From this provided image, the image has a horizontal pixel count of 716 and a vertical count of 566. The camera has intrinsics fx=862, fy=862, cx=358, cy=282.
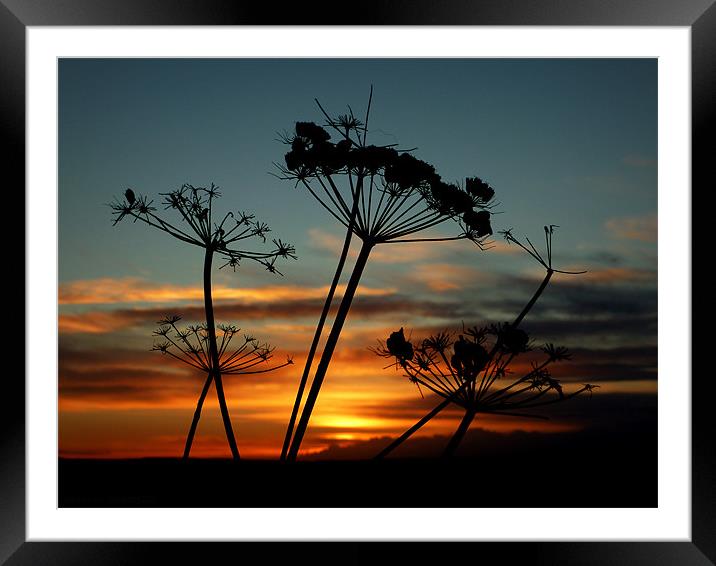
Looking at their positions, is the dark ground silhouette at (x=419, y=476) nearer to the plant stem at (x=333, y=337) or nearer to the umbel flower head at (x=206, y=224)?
the plant stem at (x=333, y=337)

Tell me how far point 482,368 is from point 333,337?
27.3 inches

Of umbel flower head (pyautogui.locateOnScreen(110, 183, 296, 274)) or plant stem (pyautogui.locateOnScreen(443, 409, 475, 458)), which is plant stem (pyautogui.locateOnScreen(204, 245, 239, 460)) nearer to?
umbel flower head (pyautogui.locateOnScreen(110, 183, 296, 274))

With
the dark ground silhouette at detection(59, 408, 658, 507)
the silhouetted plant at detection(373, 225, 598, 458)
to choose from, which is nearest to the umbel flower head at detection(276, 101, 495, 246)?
the silhouetted plant at detection(373, 225, 598, 458)

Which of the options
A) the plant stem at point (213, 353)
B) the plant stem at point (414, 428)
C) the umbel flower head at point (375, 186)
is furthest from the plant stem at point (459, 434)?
the plant stem at point (213, 353)

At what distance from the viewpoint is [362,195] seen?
3.94 meters

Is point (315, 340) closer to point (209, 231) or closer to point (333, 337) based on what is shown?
point (333, 337)

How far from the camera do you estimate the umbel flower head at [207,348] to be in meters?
3.97

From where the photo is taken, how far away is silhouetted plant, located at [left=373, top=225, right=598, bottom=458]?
3.92 m
